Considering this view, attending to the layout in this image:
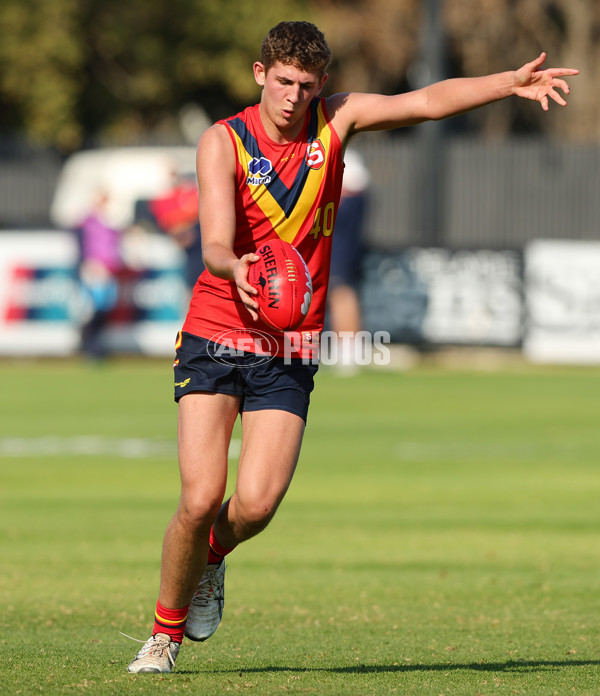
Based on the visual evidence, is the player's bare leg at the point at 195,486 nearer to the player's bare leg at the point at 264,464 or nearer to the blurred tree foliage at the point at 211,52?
the player's bare leg at the point at 264,464

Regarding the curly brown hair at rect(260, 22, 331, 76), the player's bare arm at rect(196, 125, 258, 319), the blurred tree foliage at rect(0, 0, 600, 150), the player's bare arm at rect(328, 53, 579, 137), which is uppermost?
the blurred tree foliage at rect(0, 0, 600, 150)

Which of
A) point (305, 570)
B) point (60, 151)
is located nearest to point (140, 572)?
point (305, 570)

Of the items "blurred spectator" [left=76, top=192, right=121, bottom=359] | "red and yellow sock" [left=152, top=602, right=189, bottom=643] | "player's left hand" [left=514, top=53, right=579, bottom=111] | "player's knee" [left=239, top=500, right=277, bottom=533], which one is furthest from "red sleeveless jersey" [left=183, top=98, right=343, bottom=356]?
"blurred spectator" [left=76, top=192, right=121, bottom=359]

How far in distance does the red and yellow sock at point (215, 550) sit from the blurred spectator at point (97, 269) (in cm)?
1576

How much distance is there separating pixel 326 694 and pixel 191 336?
5.33ft

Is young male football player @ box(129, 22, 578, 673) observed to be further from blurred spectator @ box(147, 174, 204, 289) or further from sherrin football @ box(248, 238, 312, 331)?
blurred spectator @ box(147, 174, 204, 289)

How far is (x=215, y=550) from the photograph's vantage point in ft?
20.6

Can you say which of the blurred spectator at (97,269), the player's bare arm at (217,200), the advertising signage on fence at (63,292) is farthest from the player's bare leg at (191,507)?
the advertising signage on fence at (63,292)

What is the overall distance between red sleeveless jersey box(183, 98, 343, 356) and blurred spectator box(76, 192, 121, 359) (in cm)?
1584

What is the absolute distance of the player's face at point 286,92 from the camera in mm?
5906

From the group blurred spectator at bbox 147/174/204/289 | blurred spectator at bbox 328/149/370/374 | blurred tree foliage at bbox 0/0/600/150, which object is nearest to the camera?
blurred spectator at bbox 328/149/370/374

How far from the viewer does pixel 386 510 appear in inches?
422

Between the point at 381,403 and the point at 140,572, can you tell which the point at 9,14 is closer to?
the point at 381,403

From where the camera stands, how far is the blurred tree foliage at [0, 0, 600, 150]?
33.9 metres
